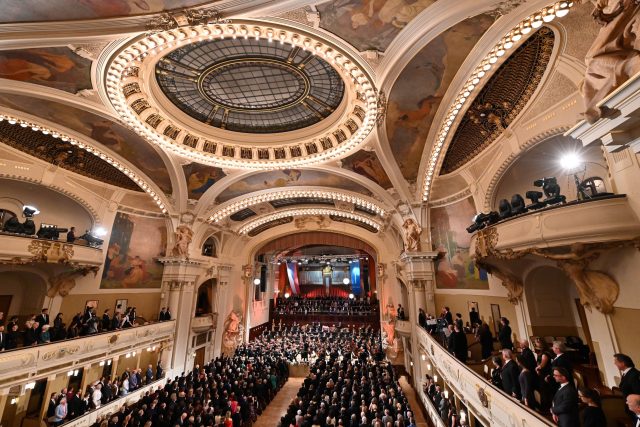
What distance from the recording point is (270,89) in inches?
414

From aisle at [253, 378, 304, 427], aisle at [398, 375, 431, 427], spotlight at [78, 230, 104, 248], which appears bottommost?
aisle at [253, 378, 304, 427]

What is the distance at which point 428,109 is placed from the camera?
938cm

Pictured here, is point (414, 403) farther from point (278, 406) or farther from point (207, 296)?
point (207, 296)

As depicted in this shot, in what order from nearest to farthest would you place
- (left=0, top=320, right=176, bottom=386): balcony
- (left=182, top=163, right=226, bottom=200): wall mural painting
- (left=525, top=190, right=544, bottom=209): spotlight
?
(left=525, top=190, right=544, bottom=209): spotlight < (left=0, top=320, right=176, bottom=386): balcony < (left=182, top=163, right=226, bottom=200): wall mural painting

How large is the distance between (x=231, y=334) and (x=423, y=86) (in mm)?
18756

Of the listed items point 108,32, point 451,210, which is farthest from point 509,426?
point 108,32

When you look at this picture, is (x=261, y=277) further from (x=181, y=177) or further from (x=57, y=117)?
(x=57, y=117)

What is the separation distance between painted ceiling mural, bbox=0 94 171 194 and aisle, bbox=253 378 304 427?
11633 mm

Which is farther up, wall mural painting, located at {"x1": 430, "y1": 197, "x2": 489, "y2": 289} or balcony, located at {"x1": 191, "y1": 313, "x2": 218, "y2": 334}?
wall mural painting, located at {"x1": 430, "y1": 197, "x2": 489, "y2": 289}

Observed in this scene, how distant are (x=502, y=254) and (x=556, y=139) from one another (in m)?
3.66

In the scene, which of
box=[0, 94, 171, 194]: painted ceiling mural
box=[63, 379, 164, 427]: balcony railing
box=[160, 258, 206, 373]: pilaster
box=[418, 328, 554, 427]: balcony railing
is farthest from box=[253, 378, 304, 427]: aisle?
box=[0, 94, 171, 194]: painted ceiling mural

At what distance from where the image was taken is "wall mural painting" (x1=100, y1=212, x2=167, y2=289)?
14695mm

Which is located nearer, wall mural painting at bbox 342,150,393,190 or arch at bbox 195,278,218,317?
wall mural painting at bbox 342,150,393,190

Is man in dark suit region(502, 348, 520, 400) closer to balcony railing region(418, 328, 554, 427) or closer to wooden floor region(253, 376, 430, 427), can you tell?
balcony railing region(418, 328, 554, 427)
